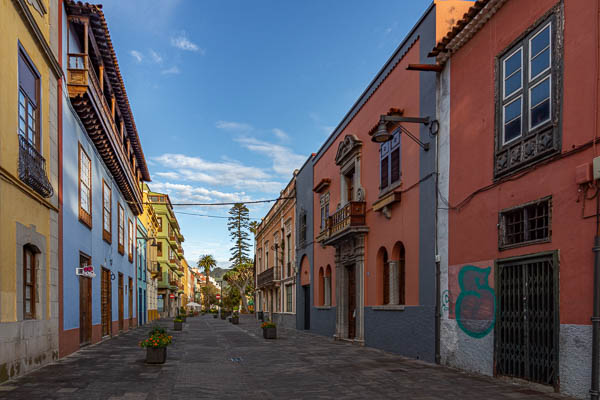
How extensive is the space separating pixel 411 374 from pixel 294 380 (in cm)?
243

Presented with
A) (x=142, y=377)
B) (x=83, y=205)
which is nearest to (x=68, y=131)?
(x=83, y=205)

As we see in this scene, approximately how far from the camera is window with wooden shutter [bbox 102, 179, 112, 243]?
2132 cm

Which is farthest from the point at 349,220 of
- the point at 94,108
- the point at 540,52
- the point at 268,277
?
the point at 268,277

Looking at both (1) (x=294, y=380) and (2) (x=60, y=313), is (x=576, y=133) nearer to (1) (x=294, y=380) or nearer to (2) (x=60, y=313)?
(1) (x=294, y=380)

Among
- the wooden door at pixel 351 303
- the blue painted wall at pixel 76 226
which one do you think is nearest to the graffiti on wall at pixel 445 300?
the wooden door at pixel 351 303

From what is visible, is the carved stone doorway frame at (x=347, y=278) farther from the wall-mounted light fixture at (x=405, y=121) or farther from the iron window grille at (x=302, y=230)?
the iron window grille at (x=302, y=230)

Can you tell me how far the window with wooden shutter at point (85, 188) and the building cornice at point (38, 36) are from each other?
3.57 metres

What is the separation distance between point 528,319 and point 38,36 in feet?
37.5

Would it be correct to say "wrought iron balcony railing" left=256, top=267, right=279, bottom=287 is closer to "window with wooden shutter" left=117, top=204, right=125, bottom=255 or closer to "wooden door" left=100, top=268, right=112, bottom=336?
"window with wooden shutter" left=117, top=204, right=125, bottom=255

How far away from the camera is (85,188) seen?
696 inches

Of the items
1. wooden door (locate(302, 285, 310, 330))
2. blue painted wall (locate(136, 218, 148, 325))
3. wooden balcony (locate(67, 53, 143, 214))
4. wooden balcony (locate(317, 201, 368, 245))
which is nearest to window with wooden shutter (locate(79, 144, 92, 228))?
wooden balcony (locate(67, 53, 143, 214))

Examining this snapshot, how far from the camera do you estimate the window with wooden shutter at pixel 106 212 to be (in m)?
21.3

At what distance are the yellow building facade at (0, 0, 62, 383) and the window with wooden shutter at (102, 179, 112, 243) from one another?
7.75 meters

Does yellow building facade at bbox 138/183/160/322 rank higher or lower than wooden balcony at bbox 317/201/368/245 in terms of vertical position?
lower
